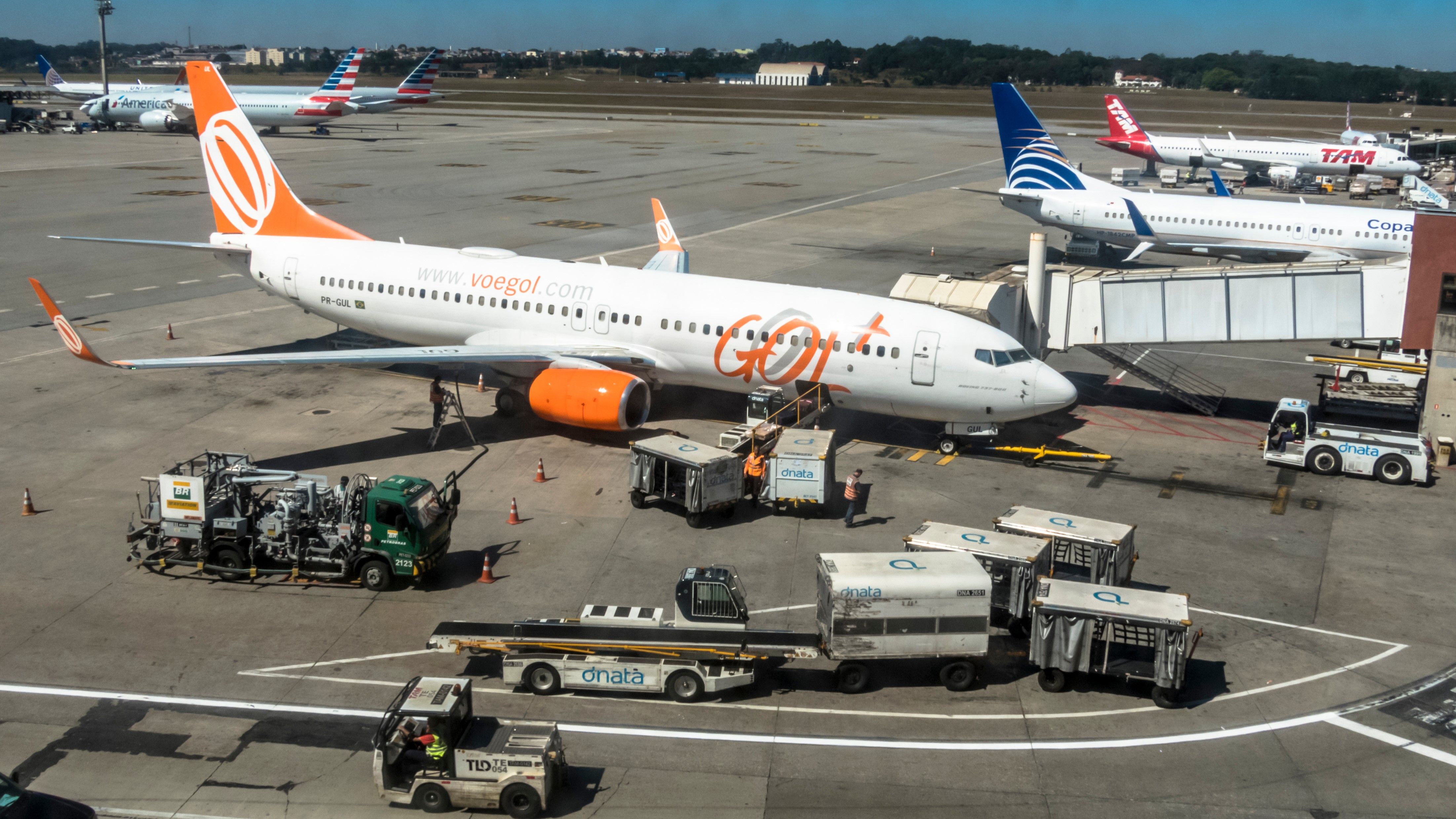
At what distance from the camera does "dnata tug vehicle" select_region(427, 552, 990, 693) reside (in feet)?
65.0

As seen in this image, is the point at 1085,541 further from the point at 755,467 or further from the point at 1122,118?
the point at 1122,118

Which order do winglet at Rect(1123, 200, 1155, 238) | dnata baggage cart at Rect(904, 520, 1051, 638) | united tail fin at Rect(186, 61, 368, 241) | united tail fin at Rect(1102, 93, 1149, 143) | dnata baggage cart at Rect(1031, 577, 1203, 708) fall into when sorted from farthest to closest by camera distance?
united tail fin at Rect(1102, 93, 1149, 143)
winglet at Rect(1123, 200, 1155, 238)
united tail fin at Rect(186, 61, 368, 241)
dnata baggage cart at Rect(904, 520, 1051, 638)
dnata baggage cart at Rect(1031, 577, 1203, 708)

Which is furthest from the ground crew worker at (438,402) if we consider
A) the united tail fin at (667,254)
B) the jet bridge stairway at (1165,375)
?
the jet bridge stairway at (1165,375)

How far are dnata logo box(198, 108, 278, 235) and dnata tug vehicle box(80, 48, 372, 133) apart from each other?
9632 cm

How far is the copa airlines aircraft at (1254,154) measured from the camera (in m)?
106

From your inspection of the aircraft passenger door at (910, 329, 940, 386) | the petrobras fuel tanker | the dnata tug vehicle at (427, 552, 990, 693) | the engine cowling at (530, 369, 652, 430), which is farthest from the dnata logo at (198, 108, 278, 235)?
the petrobras fuel tanker

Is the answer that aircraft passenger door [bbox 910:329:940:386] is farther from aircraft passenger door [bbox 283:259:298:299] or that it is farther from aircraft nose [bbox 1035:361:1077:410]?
aircraft passenger door [bbox 283:259:298:299]

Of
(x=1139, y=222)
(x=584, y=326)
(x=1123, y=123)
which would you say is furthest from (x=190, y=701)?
(x=1123, y=123)

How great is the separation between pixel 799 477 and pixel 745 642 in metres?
8.63

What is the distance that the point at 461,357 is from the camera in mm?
33938

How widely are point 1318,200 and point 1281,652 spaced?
3368 inches

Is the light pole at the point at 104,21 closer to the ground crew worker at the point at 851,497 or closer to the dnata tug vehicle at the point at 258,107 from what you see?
the dnata tug vehicle at the point at 258,107

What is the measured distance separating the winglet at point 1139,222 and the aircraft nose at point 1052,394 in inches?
1314

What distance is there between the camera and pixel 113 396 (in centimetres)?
3697
